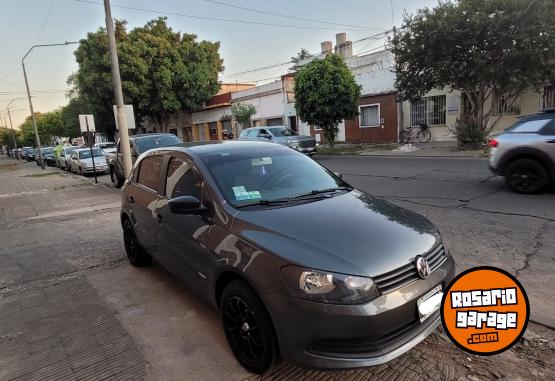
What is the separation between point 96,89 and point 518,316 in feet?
117

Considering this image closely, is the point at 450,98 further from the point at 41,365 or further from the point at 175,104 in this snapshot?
the point at 175,104

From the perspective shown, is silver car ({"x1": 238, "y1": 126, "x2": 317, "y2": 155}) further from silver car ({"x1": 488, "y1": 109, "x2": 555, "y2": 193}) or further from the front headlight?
the front headlight

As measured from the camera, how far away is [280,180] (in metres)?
3.61

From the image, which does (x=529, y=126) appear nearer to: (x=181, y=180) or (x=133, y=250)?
(x=181, y=180)

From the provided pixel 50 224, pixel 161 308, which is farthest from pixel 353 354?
pixel 50 224

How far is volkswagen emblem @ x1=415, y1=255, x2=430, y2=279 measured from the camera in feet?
8.30

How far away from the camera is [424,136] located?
21.2 m

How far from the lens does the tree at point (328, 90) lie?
19406 millimetres

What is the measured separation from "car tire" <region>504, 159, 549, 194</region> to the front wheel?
13929 mm

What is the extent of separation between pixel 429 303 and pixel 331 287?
773 mm

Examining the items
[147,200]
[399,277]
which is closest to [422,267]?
[399,277]

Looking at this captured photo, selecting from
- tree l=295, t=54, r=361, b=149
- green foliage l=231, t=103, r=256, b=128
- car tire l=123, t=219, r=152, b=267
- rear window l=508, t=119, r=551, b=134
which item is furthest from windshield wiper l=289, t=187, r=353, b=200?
green foliage l=231, t=103, r=256, b=128

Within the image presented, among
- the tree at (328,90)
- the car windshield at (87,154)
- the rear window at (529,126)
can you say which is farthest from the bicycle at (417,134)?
the car windshield at (87,154)

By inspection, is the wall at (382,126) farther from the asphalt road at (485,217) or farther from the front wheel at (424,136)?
the asphalt road at (485,217)
